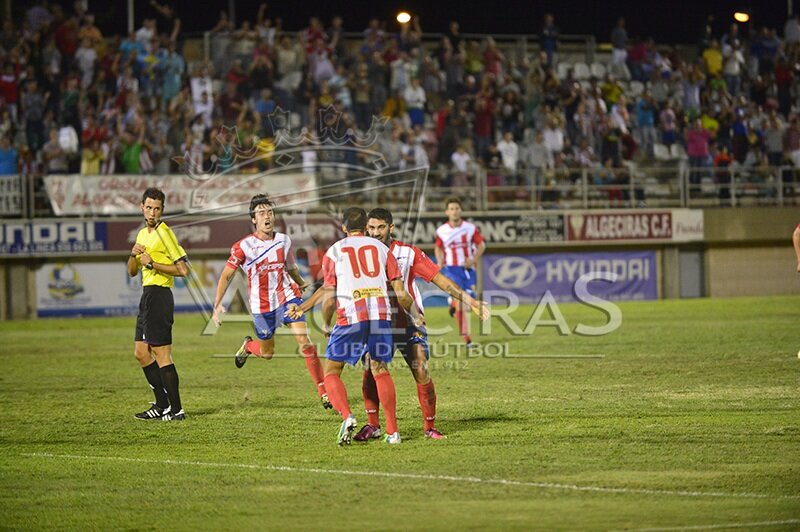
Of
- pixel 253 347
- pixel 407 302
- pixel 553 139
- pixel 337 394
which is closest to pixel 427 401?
pixel 337 394

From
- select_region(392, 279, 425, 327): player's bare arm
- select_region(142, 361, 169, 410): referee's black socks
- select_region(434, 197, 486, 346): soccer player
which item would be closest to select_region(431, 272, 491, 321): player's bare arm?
select_region(392, 279, 425, 327): player's bare arm

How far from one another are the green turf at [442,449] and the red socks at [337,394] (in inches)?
13.5

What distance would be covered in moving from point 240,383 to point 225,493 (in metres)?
7.15

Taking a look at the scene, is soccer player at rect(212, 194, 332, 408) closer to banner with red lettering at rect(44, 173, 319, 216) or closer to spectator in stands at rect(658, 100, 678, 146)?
banner with red lettering at rect(44, 173, 319, 216)

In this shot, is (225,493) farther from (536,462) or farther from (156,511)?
(536,462)

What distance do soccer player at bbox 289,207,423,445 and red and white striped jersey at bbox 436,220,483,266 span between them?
924cm

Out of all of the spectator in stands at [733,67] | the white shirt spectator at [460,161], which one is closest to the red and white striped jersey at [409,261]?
the white shirt spectator at [460,161]

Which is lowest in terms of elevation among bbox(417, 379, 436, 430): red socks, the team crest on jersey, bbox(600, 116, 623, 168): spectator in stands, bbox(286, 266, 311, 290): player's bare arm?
bbox(417, 379, 436, 430): red socks

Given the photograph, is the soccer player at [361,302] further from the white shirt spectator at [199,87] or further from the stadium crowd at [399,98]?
the white shirt spectator at [199,87]

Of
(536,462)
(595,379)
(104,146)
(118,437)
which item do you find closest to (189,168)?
(104,146)

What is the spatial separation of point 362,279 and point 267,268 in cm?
328

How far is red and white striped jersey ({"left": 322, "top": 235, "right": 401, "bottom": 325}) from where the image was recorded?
9852 mm

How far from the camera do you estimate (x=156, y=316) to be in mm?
11922

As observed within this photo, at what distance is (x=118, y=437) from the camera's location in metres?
10.9
